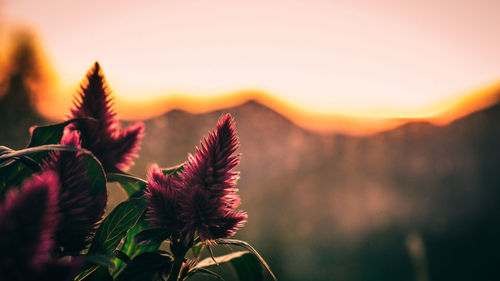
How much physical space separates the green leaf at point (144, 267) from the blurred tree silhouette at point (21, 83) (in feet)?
29.3

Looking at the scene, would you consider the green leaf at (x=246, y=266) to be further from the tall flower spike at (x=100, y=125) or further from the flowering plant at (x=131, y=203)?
the tall flower spike at (x=100, y=125)

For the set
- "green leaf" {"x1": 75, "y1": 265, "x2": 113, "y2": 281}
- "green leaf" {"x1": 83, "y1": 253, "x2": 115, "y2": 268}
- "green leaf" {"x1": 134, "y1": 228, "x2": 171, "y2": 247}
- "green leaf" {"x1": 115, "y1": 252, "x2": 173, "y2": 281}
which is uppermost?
"green leaf" {"x1": 83, "y1": 253, "x2": 115, "y2": 268}

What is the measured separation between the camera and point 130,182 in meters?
0.73

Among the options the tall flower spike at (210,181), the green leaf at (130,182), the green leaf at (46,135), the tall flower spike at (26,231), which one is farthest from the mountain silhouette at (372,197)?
the tall flower spike at (26,231)

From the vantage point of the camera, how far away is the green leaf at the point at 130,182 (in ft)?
2.31

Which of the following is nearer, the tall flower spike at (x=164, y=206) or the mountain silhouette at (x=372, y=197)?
the tall flower spike at (x=164, y=206)

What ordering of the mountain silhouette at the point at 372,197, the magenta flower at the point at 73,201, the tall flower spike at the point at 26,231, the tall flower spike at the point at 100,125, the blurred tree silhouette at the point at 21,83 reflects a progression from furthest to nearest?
the blurred tree silhouette at the point at 21,83
the mountain silhouette at the point at 372,197
the tall flower spike at the point at 100,125
the magenta flower at the point at 73,201
the tall flower spike at the point at 26,231

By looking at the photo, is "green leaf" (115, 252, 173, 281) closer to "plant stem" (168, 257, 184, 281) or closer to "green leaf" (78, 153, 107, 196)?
"plant stem" (168, 257, 184, 281)

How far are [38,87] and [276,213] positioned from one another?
26.3 feet

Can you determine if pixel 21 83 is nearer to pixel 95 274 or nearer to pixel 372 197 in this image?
pixel 372 197

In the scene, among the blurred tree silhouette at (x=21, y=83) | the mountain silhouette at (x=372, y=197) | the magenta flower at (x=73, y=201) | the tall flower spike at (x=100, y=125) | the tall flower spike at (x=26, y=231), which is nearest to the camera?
the tall flower spike at (x=26, y=231)

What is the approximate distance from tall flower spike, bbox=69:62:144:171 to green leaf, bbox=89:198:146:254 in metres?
0.11

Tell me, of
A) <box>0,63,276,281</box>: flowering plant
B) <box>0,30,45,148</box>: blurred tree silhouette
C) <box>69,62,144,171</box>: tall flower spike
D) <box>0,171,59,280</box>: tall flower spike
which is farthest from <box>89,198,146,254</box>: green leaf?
<box>0,30,45,148</box>: blurred tree silhouette

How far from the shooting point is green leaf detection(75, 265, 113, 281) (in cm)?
61
